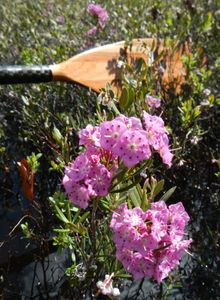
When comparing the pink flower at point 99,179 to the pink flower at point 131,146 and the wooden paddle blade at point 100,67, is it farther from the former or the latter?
the wooden paddle blade at point 100,67

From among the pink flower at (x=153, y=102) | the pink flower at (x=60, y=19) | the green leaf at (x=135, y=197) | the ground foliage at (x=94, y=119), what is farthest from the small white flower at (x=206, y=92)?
the pink flower at (x=60, y=19)

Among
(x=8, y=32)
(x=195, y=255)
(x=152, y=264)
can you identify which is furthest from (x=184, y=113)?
(x=8, y=32)

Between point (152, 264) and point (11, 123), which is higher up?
point (152, 264)

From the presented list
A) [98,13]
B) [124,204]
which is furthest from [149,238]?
[98,13]

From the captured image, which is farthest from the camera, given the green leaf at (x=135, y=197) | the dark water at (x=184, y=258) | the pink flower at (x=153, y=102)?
the dark water at (x=184, y=258)

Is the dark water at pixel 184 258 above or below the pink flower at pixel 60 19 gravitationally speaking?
below

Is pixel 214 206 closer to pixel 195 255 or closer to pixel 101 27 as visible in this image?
pixel 195 255
